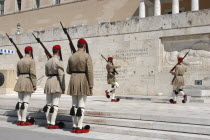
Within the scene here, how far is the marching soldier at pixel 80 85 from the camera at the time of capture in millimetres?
5824

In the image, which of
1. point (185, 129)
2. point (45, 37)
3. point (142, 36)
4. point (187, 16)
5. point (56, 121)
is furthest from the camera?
point (45, 37)

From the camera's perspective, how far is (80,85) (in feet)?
19.2

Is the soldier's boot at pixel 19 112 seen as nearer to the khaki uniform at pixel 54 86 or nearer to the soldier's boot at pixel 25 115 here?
the soldier's boot at pixel 25 115

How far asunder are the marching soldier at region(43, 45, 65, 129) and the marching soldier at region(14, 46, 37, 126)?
0.62 meters

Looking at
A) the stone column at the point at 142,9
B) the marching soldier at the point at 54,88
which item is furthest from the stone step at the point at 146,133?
the stone column at the point at 142,9

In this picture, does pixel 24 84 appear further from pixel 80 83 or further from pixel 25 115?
pixel 80 83

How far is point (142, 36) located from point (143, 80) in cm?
243

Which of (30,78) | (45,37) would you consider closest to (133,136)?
(30,78)

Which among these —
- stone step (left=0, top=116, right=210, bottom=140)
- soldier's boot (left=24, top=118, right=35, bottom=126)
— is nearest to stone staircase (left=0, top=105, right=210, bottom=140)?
stone step (left=0, top=116, right=210, bottom=140)

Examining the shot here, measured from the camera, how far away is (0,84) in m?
15.2

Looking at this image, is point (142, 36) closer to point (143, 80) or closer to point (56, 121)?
point (143, 80)

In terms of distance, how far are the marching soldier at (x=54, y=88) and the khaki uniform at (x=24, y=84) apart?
0.62m

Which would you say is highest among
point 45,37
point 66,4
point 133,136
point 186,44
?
point 66,4

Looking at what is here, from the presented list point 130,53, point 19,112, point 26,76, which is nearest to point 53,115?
point 19,112
